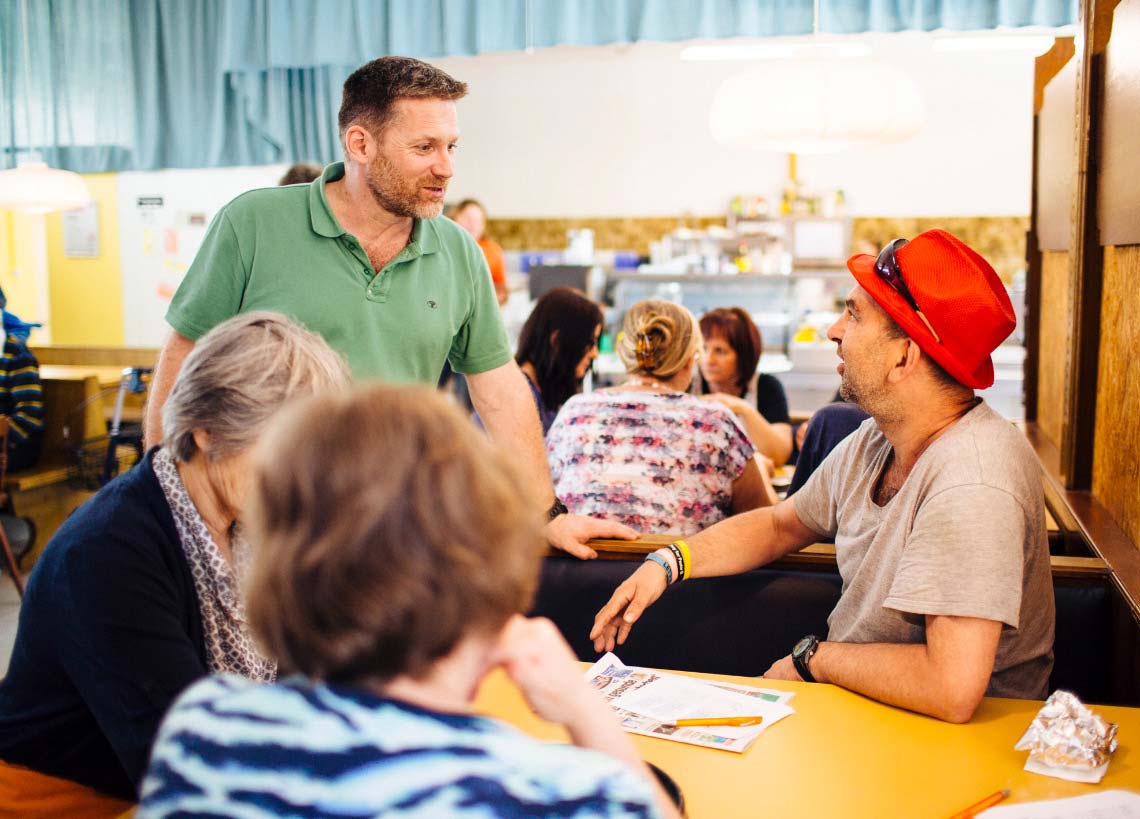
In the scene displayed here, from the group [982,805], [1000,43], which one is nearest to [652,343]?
[982,805]

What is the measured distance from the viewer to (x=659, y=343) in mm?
2902

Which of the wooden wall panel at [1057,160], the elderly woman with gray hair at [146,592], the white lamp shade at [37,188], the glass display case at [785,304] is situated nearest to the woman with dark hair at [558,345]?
the wooden wall panel at [1057,160]

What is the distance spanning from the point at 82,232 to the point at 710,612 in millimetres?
7990

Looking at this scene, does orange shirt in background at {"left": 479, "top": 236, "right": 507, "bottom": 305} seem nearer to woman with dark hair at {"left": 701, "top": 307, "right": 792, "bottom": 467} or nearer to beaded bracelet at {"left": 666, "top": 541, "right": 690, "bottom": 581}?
woman with dark hair at {"left": 701, "top": 307, "right": 792, "bottom": 467}

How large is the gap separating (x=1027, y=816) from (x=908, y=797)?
0.14m

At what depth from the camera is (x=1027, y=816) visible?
48.3 inches

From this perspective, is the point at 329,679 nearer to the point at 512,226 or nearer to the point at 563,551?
the point at 563,551

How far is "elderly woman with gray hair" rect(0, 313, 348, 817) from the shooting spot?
125 cm

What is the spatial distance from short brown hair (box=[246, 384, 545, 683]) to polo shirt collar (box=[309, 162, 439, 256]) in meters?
1.54

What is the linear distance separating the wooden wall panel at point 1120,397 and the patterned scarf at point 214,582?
164 cm

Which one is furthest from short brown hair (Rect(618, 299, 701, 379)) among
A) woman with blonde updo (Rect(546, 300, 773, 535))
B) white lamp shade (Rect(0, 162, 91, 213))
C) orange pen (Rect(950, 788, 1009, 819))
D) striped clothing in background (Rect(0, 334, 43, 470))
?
white lamp shade (Rect(0, 162, 91, 213))

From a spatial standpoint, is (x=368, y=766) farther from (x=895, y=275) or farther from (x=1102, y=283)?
(x=1102, y=283)

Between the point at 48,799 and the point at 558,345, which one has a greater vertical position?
the point at 558,345

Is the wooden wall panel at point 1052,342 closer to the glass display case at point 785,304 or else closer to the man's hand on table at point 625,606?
the man's hand on table at point 625,606
